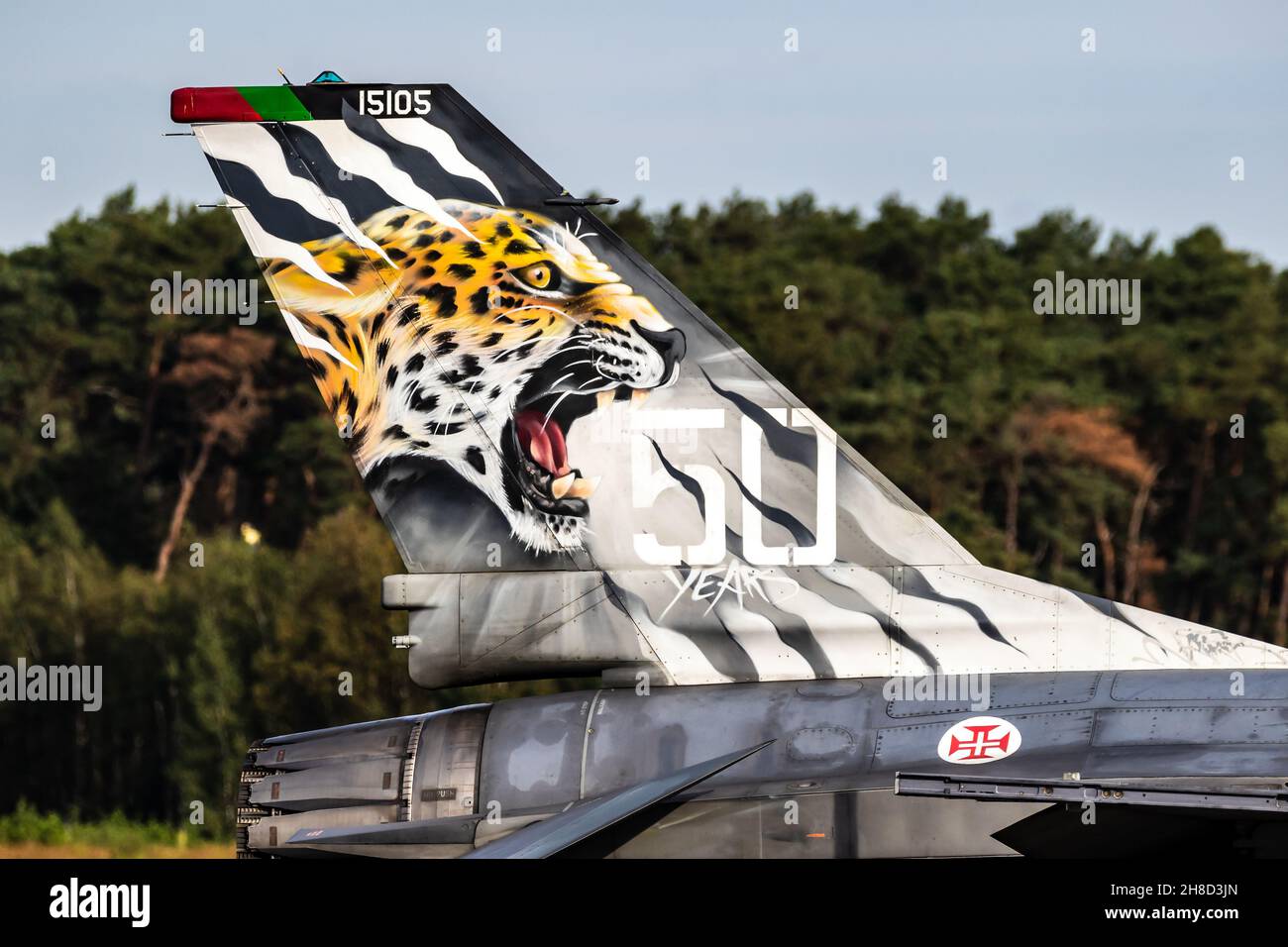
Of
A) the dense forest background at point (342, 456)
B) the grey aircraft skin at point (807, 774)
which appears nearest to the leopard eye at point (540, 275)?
the grey aircraft skin at point (807, 774)

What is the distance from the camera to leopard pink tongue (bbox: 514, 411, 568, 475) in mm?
10719

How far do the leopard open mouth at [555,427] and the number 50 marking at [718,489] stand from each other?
11.7 inches

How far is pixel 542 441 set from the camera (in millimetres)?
10766

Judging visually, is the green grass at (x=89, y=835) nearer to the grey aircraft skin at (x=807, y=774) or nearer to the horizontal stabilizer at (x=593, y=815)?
the grey aircraft skin at (x=807, y=774)

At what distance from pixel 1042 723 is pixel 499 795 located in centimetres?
317

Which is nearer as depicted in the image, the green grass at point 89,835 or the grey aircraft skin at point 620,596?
the grey aircraft skin at point 620,596

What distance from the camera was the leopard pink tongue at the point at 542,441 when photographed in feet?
35.2

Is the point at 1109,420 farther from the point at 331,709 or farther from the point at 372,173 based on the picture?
the point at 372,173

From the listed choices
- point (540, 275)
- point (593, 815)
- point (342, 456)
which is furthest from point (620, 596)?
point (342, 456)

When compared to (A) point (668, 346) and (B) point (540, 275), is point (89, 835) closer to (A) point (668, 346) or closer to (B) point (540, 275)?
(B) point (540, 275)

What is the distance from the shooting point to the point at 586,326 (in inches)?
423

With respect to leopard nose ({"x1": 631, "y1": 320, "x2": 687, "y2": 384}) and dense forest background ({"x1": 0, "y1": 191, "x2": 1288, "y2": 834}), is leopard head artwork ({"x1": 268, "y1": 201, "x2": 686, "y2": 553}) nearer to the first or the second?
leopard nose ({"x1": 631, "y1": 320, "x2": 687, "y2": 384})

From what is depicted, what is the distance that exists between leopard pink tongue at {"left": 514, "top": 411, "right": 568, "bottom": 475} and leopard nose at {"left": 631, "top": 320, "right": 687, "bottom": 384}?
2.56ft
